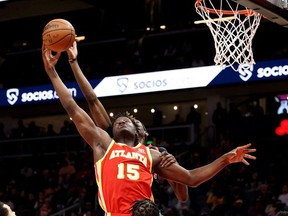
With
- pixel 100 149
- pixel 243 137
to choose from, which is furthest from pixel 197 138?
pixel 100 149

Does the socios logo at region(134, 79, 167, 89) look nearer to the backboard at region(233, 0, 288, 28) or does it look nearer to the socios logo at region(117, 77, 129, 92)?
the socios logo at region(117, 77, 129, 92)

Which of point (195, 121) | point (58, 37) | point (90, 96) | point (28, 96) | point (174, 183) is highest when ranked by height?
point (58, 37)

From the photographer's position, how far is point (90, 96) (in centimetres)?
529

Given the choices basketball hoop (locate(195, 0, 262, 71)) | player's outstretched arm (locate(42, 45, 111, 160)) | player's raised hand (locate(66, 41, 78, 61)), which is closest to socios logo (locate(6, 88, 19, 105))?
basketball hoop (locate(195, 0, 262, 71))

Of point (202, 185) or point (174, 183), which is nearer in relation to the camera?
point (174, 183)

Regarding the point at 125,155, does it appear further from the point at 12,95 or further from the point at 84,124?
the point at 12,95

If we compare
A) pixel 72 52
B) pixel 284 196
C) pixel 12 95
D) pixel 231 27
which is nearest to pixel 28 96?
pixel 12 95

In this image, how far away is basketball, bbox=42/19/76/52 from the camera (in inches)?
206

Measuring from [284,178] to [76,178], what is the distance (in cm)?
493

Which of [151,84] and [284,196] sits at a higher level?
[151,84]

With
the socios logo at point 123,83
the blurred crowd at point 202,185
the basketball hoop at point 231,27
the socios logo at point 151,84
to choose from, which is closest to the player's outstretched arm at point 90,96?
the basketball hoop at point 231,27

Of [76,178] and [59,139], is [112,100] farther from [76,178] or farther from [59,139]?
[76,178]

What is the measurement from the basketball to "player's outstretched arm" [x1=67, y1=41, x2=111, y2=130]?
0.11 meters

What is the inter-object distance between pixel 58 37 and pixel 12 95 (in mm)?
13248
